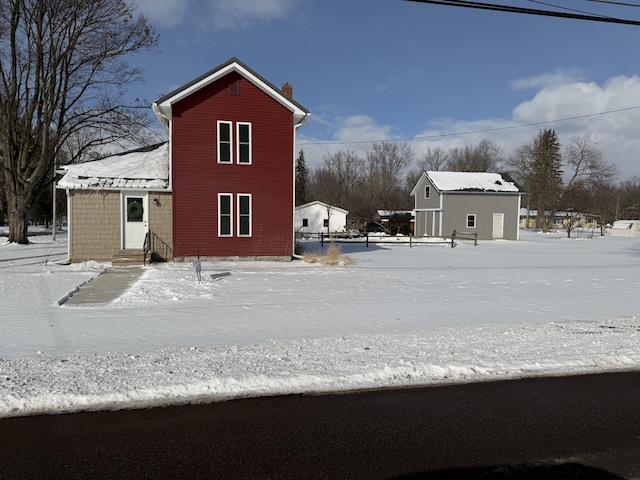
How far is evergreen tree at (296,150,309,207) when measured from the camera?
258 feet

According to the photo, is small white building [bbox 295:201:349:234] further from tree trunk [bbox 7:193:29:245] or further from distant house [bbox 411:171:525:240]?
tree trunk [bbox 7:193:29:245]

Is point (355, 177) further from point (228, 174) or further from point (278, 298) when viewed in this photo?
point (278, 298)

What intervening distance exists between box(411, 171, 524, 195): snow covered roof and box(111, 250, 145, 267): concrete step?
28.3 m

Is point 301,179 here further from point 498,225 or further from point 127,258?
point 127,258

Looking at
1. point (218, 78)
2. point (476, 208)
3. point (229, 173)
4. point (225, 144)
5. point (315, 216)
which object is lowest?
point (315, 216)

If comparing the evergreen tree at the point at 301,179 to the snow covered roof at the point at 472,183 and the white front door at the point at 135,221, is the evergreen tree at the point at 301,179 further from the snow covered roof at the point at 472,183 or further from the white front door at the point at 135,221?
the white front door at the point at 135,221

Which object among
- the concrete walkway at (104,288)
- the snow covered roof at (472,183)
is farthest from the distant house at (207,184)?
the snow covered roof at (472,183)

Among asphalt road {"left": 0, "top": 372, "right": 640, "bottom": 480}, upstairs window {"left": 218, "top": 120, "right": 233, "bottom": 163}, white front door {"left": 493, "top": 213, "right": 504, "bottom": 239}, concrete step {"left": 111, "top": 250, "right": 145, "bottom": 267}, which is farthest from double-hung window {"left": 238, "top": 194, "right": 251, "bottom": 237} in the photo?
white front door {"left": 493, "top": 213, "right": 504, "bottom": 239}

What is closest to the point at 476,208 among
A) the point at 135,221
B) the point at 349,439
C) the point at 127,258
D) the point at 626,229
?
the point at 626,229

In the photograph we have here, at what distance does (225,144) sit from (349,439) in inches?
605

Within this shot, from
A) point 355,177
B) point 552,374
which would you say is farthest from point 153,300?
point 355,177

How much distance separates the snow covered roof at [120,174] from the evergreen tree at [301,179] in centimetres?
5757

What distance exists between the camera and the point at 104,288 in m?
11.5

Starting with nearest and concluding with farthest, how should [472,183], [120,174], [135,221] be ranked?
[135,221] < [120,174] < [472,183]
